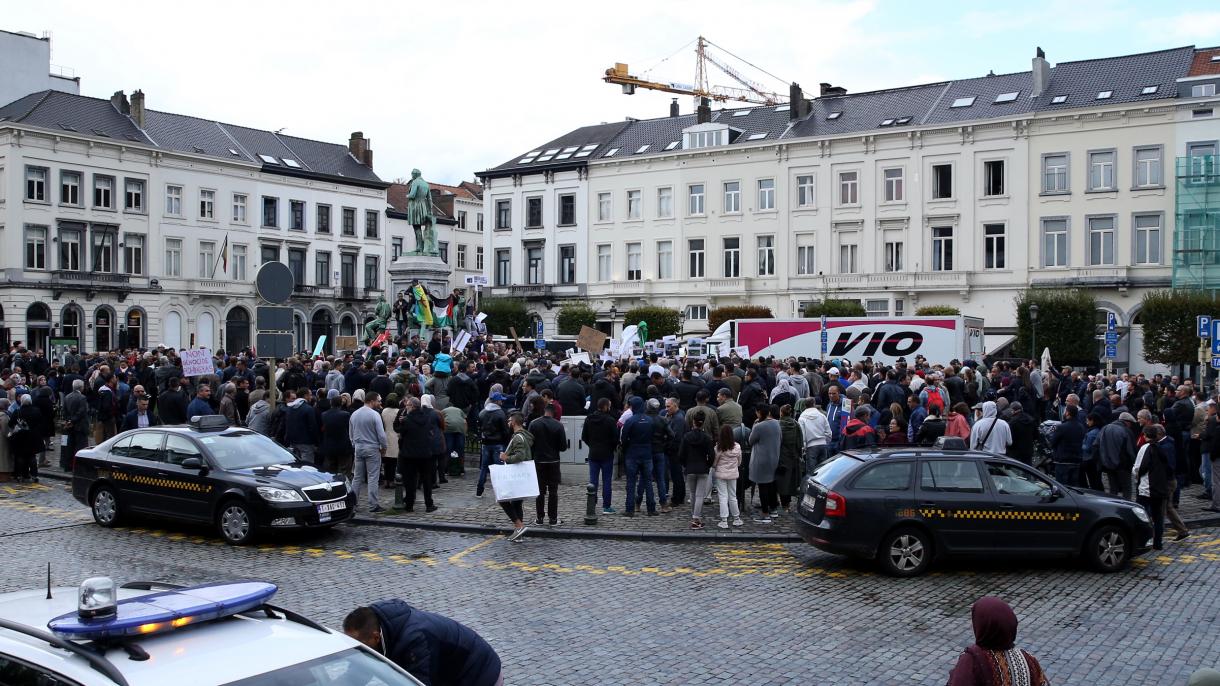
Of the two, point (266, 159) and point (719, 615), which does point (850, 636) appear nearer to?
point (719, 615)

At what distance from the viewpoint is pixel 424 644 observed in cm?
521

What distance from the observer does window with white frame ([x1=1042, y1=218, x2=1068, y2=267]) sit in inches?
1897

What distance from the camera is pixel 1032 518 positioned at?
1198 cm

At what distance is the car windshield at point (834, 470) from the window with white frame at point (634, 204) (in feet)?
156

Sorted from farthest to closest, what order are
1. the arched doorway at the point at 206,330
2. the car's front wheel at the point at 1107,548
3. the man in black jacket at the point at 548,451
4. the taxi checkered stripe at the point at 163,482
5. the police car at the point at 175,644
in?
the arched doorway at the point at 206,330 < the man in black jacket at the point at 548,451 < the taxi checkered stripe at the point at 163,482 < the car's front wheel at the point at 1107,548 < the police car at the point at 175,644

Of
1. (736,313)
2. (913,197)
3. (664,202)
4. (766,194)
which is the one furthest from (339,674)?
(664,202)

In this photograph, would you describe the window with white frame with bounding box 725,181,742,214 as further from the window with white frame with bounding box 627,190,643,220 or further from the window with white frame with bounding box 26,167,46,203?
the window with white frame with bounding box 26,167,46,203

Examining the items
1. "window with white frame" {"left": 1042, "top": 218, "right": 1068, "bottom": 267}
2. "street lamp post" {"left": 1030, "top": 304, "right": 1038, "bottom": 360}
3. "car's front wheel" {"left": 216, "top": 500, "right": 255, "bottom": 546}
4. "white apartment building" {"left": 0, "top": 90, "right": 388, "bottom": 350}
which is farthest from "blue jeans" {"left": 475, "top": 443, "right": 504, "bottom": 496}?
"white apartment building" {"left": 0, "top": 90, "right": 388, "bottom": 350}

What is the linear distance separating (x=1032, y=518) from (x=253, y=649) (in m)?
10.1

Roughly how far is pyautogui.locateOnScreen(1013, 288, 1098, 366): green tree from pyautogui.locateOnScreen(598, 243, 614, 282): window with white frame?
23481 mm

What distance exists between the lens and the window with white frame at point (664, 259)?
58.8 m

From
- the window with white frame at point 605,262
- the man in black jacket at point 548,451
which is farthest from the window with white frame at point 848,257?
the man in black jacket at point 548,451

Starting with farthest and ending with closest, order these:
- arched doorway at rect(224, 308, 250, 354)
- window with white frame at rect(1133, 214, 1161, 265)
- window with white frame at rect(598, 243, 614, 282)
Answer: arched doorway at rect(224, 308, 250, 354) < window with white frame at rect(598, 243, 614, 282) < window with white frame at rect(1133, 214, 1161, 265)

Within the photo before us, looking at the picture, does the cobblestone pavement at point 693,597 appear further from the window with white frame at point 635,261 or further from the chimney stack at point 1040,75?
the window with white frame at point 635,261
